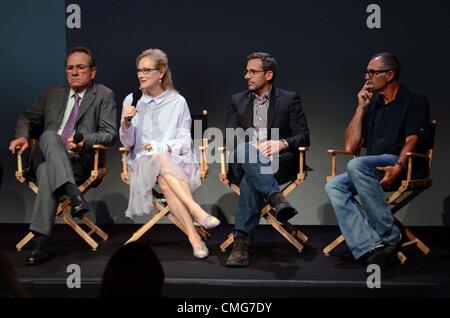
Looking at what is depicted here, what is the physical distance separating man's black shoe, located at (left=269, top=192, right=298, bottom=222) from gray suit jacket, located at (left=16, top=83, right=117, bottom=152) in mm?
1240

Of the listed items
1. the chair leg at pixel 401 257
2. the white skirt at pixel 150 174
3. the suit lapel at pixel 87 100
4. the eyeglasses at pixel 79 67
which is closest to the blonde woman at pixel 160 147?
the white skirt at pixel 150 174

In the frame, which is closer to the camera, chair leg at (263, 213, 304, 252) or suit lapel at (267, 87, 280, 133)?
chair leg at (263, 213, 304, 252)

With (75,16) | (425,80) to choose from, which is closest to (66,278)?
(75,16)

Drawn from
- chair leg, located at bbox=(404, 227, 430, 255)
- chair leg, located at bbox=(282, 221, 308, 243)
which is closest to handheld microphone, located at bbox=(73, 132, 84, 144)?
chair leg, located at bbox=(282, 221, 308, 243)

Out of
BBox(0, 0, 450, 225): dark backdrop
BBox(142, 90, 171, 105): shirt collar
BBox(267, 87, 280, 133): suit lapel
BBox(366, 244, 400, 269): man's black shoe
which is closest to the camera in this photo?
BBox(366, 244, 400, 269): man's black shoe

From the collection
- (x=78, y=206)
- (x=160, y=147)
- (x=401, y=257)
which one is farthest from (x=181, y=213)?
(x=401, y=257)

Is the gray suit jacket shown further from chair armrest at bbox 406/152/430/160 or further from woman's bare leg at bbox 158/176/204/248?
chair armrest at bbox 406/152/430/160

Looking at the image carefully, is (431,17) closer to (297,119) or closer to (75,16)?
(297,119)

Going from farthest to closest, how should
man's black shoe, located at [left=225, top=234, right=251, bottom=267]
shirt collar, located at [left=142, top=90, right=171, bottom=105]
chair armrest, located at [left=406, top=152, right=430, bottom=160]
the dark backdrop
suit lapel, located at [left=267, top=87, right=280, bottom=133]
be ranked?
the dark backdrop < shirt collar, located at [left=142, top=90, right=171, bottom=105] < suit lapel, located at [left=267, top=87, right=280, bottom=133] < chair armrest, located at [left=406, top=152, right=430, bottom=160] < man's black shoe, located at [left=225, top=234, right=251, bottom=267]

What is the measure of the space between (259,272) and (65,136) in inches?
69.3

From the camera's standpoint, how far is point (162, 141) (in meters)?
4.68

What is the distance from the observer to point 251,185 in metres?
4.34

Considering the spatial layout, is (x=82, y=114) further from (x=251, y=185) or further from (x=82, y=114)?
(x=251, y=185)

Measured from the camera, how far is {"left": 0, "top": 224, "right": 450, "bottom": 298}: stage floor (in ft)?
11.9
